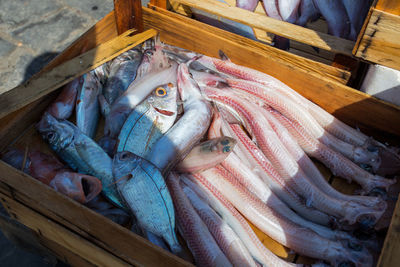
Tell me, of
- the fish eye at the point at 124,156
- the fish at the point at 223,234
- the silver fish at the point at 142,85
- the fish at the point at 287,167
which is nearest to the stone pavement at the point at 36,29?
the silver fish at the point at 142,85

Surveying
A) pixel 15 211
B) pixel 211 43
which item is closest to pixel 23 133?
pixel 15 211

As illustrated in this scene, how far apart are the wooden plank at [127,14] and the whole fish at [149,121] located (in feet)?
3.06

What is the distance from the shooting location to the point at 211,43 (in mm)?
3111

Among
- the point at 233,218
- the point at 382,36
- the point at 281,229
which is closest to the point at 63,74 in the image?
the point at 233,218

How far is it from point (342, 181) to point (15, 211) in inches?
96.8

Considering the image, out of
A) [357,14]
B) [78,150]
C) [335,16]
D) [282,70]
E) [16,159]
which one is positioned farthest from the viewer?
[335,16]

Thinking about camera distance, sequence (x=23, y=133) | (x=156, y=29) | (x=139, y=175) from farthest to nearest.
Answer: (x=156, y=29)
(x=23, y=133)
(x=139, y=175)

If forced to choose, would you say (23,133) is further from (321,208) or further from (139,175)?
(321,208)

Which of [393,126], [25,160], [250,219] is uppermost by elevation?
[393,126]

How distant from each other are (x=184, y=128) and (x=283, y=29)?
1222 mm

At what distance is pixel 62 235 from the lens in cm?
205

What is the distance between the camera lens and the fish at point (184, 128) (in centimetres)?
243

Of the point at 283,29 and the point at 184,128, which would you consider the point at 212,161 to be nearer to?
the point at 184,128

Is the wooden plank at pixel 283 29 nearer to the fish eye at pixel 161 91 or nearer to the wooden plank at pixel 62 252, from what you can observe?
the fish eye at pixel 161 91
